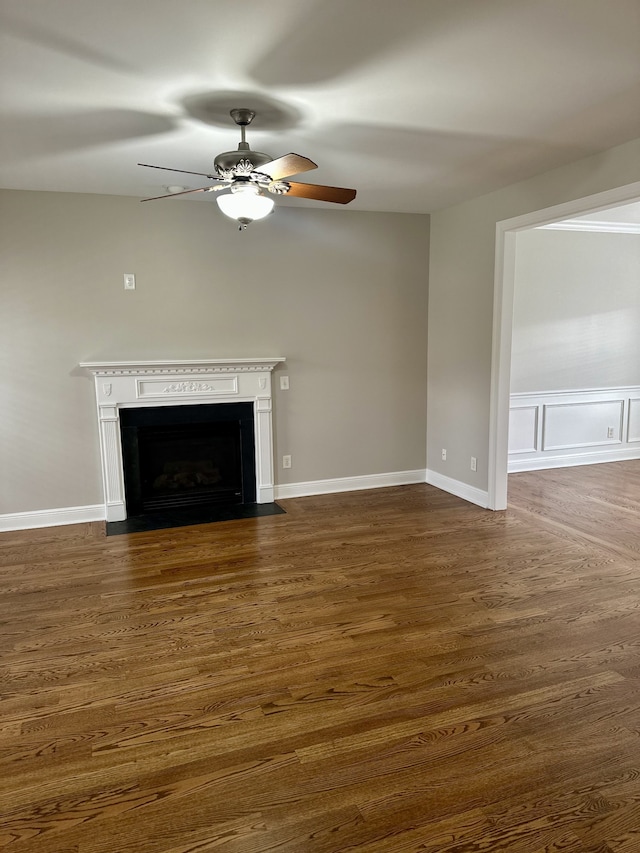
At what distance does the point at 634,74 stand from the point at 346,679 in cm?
284

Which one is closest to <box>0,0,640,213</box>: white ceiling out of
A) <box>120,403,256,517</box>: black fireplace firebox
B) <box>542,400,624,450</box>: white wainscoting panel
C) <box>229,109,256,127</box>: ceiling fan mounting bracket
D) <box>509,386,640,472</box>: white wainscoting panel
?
<box>229,109,256,127</box>: ceiling fan mounting bracket

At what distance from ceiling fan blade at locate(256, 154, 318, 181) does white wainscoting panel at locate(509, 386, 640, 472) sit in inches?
157

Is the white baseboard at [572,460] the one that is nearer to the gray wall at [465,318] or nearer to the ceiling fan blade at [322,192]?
the gray wall at [465,318]

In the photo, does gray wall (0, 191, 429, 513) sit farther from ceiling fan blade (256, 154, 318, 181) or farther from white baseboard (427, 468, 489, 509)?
ceiling fan blade (256, 154, 318, 181)

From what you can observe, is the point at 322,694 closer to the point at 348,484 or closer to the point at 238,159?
the point at 238,159

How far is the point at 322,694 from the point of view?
231 centimetres

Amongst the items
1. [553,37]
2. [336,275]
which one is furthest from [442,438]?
[553,37]

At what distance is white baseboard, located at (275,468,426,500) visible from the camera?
16.7ft

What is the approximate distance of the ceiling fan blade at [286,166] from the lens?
2.40m

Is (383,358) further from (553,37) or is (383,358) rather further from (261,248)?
(553,37)

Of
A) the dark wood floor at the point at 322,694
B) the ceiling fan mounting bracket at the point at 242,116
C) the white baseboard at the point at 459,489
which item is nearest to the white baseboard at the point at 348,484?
the white baseboard at the point at 459,489

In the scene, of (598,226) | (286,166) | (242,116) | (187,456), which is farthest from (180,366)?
(598,226)

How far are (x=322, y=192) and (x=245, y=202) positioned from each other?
0.43 metres

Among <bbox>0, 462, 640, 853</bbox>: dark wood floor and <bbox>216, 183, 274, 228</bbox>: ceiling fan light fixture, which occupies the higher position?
<bbox>216, 183, 274, 228</bbox>: ceiling fan light fixture
